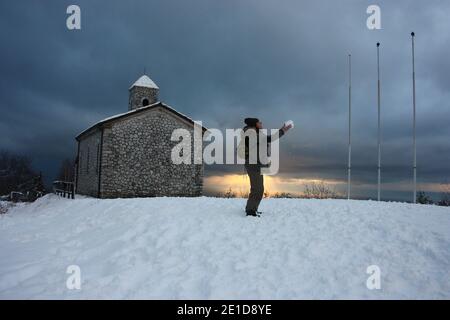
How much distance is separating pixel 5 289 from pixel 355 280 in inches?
227

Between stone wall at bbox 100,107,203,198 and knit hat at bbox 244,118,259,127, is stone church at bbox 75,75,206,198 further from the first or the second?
knit hat at bbox 244,118,259,127

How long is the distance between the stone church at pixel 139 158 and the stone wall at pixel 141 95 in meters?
4.84

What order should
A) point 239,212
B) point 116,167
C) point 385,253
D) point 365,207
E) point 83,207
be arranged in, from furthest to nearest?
point 116,167 < point 83,207 < point 365,207 < point 239,212 < point 385,253

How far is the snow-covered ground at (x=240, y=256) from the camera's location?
499 centimetres

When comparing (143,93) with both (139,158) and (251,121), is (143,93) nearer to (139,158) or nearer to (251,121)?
(139,158)

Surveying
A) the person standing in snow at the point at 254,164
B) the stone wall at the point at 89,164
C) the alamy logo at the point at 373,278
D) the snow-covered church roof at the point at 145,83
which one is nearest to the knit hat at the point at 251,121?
the person standing in snow at the point at 254,164

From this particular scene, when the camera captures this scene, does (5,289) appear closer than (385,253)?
Yes

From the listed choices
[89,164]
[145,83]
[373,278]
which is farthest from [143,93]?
[373,278]

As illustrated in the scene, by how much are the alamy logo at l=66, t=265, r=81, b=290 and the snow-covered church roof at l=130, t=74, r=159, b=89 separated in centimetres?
2239

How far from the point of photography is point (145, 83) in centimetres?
2680

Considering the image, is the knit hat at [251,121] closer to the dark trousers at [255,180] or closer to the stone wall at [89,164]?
the dark trousers at [255,180]

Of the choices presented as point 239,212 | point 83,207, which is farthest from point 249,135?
point 83,207

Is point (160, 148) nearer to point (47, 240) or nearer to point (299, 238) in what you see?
point (47, 240)

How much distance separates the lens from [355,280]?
516 centimetres
